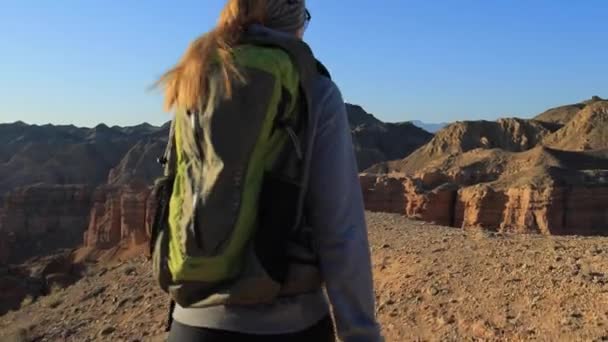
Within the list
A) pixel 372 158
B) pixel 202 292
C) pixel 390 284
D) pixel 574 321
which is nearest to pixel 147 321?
pixel 390 284

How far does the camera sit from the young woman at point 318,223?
1.66m

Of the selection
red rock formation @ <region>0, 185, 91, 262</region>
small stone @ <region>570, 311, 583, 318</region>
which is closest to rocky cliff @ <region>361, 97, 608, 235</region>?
small stone @ <region>570, 311, 583, 318</region>

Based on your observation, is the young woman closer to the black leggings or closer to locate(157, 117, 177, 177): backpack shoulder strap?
the black leggings

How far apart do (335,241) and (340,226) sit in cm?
4

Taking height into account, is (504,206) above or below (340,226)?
below

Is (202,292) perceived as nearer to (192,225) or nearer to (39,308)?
(192,225)

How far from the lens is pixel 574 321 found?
5.84 meters

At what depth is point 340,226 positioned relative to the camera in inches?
65.3

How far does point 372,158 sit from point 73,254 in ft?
102

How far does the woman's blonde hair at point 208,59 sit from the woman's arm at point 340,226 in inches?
10.3

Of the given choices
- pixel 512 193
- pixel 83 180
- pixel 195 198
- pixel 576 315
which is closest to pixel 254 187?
pixel 195 198

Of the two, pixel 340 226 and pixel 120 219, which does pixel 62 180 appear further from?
pixel 340 226

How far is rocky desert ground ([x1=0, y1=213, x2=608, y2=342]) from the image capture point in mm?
6027

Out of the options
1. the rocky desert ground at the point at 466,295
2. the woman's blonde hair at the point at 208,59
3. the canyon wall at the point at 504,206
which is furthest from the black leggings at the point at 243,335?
the canyon wall at the point at 504,206
